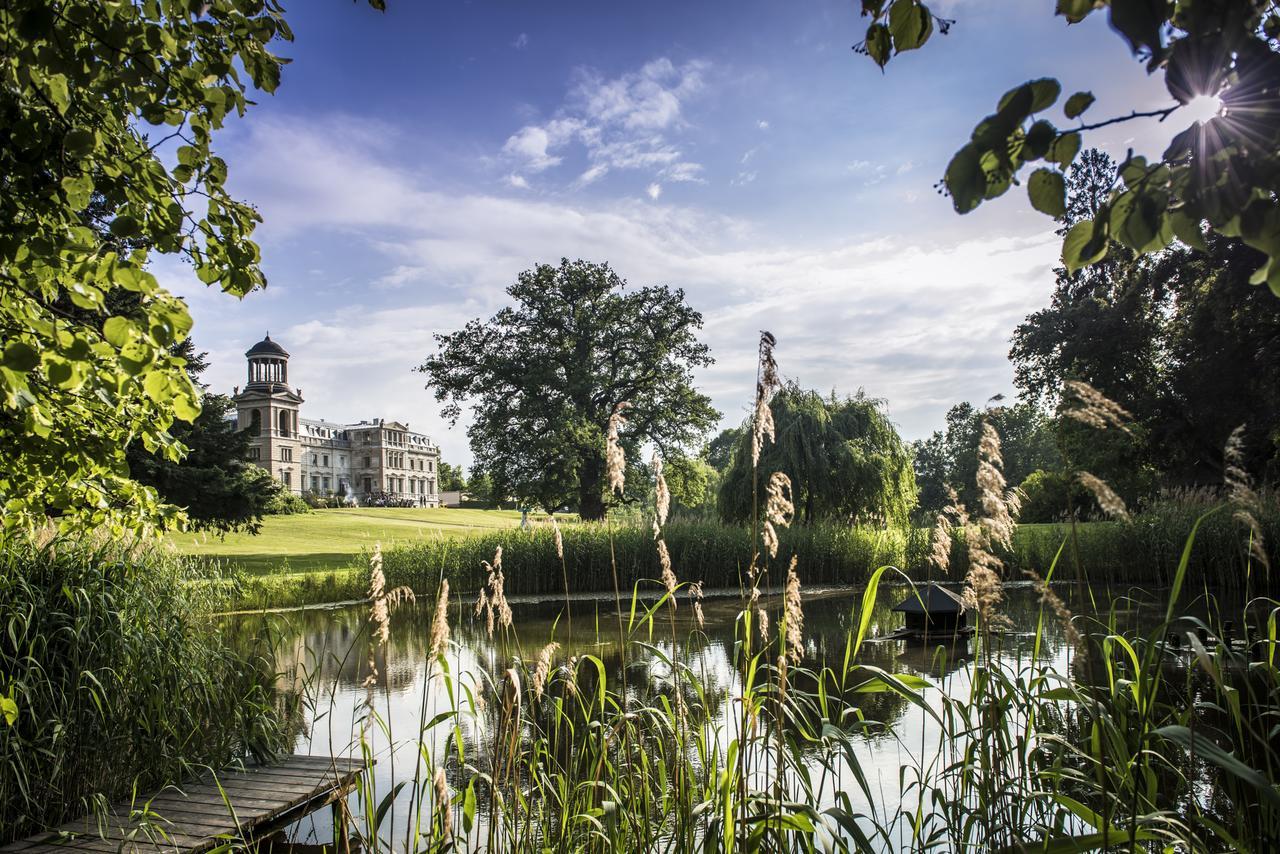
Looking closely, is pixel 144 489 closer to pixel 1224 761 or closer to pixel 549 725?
pixel 549 725

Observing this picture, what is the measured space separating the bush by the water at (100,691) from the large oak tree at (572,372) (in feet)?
70.4

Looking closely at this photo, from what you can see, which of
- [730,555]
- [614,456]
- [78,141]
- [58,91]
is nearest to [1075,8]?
[614,456]

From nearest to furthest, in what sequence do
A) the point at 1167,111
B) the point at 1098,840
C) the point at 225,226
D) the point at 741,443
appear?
1. the point at 1167,111
2. the point at 1098,840
3. the point at 225,226
4. the point at 741,443

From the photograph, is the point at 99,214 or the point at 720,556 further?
the point at 720,556

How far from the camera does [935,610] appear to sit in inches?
315

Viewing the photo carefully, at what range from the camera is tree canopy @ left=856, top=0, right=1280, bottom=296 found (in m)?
0.97

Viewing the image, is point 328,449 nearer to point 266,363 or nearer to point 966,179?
point 266,363

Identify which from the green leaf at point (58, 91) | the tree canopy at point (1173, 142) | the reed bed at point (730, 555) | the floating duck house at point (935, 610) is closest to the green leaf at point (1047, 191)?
the tree canopy at point (1173, 142)

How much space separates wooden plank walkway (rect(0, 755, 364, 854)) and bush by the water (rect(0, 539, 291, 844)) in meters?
0.14

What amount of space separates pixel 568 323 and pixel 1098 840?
27341 millimetres

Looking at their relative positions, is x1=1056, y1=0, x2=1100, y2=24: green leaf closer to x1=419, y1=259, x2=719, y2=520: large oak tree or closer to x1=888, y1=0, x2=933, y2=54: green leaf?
x1=888, y1=0, x2=933, y2=54: green leaf

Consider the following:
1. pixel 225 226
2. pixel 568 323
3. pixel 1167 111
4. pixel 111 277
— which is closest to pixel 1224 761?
pixel 1167 111

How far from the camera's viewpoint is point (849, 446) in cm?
1938

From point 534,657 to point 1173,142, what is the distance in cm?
795
